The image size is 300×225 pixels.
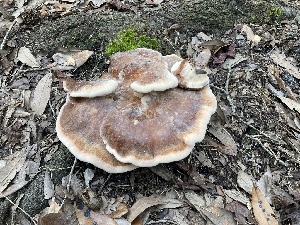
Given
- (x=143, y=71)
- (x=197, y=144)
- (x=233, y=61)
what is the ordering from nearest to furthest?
(x=143, y=71)
(x=197, y=144)
(x=233, y=61)

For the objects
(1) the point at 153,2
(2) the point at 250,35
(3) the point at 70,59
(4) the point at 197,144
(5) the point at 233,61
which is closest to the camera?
(4) the point at 197,144

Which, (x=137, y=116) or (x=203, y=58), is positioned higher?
(x=137, y=116)

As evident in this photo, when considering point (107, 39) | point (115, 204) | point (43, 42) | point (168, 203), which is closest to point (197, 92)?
point (168, 203)

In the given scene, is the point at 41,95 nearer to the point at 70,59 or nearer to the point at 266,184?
the point at 70,59

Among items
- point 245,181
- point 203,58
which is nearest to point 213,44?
point 203,58

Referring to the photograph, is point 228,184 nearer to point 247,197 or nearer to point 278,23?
point 247,197

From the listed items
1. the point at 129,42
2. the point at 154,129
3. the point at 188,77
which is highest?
the point at 188,77

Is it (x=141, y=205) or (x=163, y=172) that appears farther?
(x=163, y=172)
